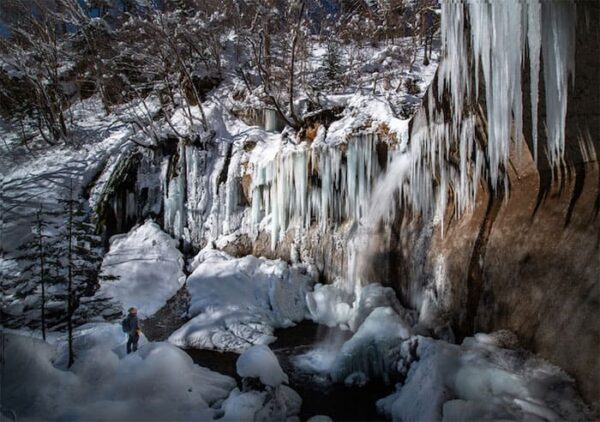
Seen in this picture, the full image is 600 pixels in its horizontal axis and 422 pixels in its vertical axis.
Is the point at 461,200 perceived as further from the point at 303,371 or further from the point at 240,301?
the point at 240,301

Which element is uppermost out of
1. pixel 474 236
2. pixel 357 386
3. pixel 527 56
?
pixel 527 56

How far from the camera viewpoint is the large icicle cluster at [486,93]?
4.16 meters

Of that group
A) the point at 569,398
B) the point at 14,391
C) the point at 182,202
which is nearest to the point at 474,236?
the point at 569,398

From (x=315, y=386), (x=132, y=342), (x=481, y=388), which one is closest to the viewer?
(x=481, y=388)

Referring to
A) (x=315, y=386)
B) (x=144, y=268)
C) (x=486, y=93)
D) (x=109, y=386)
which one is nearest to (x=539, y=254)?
(x=486, y=93)

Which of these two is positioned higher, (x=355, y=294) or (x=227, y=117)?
(x=227, y=117)

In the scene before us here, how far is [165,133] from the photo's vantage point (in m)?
14.5

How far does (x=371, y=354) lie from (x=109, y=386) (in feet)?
14.0

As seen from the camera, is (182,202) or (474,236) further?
(182,202)

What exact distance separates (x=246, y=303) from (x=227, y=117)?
9.14 meters

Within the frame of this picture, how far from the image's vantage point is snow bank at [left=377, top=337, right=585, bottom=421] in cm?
392

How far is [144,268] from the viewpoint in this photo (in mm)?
11461

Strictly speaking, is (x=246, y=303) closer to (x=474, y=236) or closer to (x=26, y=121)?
(x=474, y=236)

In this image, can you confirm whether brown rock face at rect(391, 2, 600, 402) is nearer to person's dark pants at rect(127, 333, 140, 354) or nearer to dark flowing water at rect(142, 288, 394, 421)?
dark flowing water at rect(142, 288, 394, 421)
